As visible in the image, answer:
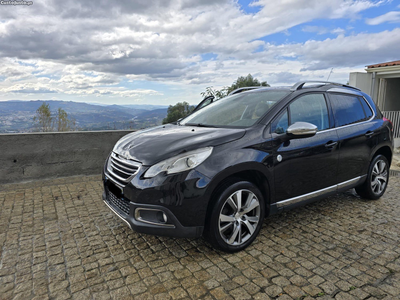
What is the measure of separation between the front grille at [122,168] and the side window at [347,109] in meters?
2.78

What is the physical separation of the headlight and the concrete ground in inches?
37.5

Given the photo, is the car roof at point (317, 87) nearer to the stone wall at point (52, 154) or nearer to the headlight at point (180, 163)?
the headlight at point (180, 163)

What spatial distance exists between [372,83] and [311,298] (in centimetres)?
1400

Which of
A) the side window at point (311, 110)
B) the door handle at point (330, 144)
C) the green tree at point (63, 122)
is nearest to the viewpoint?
the side window at point (311, 110)

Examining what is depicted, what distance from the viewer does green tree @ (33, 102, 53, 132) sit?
25.4ft

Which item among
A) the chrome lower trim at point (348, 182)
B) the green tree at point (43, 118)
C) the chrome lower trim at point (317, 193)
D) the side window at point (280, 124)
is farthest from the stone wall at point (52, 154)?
the chrome lower trim at point (348, 182)

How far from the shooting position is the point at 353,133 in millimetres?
4141

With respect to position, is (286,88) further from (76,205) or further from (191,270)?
(76,205)

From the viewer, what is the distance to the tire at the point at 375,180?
460 cm

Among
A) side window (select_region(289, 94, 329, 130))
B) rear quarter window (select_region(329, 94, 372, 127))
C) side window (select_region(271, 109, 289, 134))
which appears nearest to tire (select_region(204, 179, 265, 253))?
side window (select_region(271, 109, 289, 134))

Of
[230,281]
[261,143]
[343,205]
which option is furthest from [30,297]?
[343,205]

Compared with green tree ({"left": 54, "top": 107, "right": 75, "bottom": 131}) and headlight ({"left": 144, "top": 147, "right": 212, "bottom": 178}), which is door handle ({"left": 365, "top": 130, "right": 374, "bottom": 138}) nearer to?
headlight ({"left": 144, "top": 147, "right": 212, "bottom": 178})

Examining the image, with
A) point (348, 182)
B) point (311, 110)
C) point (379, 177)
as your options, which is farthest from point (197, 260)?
point (379, 177)

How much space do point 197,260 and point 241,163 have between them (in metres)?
1.09
